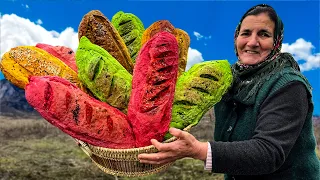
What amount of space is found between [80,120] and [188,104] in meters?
0.43

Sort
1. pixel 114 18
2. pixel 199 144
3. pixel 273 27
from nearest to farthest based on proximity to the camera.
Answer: pixel 199 144 → pixel 273 27 → pixel 114 18

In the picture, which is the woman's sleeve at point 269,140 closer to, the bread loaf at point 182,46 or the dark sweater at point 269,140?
the dark sweater at point 269,140

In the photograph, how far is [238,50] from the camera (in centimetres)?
189

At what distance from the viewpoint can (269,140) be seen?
1.54m

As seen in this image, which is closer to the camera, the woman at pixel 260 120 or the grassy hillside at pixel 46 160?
the woman at pixel 260 120

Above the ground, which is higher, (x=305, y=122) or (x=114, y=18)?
(x=114, y=18)

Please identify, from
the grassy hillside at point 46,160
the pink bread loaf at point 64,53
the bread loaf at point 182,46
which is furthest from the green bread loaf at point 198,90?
the grassy hillside at point 46,160

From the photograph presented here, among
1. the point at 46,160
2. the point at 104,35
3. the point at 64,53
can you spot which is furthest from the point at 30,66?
the point at 46,160

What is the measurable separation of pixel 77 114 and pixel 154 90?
307 millimetres

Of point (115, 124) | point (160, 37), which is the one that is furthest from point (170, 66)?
point (115, 124)

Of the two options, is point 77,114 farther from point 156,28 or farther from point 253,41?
point 253,41

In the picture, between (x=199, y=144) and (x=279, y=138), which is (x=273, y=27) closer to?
(x=279, y=138)

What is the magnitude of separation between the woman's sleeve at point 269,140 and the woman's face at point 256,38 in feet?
0.77

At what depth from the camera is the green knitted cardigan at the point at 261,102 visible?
1705mm
